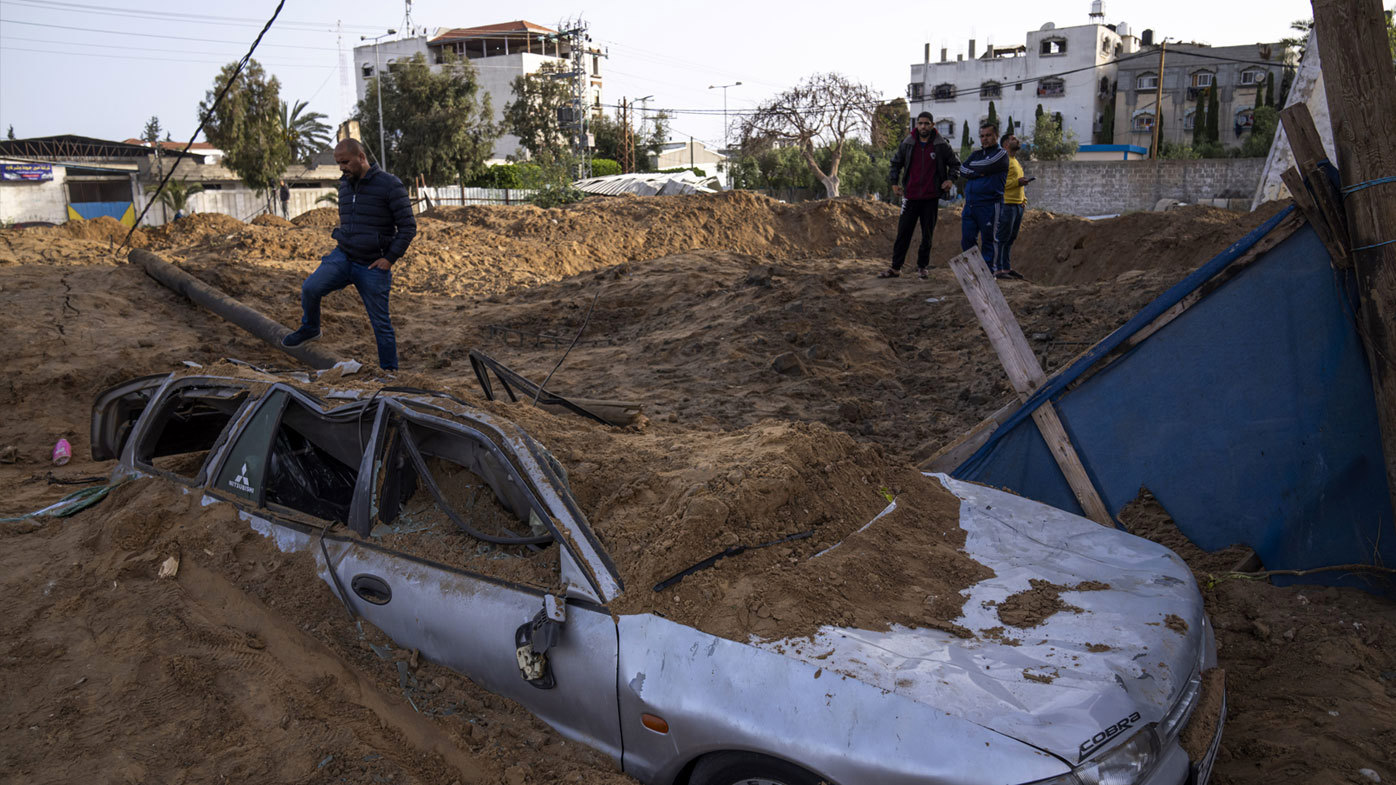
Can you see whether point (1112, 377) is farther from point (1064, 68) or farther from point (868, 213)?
point (1064, 68)

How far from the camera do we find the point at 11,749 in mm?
2787

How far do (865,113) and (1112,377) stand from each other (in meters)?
31.5

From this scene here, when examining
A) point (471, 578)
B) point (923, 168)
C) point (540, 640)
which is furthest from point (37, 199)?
point (540, 640)

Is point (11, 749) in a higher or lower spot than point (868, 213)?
lower

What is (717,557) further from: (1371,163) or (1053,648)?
(1371,163)

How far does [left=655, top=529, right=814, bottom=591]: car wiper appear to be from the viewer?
9.00ft

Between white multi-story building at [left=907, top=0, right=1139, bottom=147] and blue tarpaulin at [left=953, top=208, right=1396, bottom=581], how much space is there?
50755 millimetres

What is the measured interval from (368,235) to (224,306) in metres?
4.15

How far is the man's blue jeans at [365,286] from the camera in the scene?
7.19 m

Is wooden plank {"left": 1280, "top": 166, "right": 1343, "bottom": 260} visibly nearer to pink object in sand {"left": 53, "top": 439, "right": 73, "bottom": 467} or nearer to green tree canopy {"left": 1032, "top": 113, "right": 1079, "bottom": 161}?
pink object in sand {"left": 53, "top": 439, "right": 73, "bottom": 467}

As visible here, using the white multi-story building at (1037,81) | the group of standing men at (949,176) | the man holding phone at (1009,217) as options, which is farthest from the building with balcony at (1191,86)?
the group of standing men at (949,176)

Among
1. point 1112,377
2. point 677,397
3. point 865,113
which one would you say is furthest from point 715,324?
point 865,113

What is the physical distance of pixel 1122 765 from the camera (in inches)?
85.0

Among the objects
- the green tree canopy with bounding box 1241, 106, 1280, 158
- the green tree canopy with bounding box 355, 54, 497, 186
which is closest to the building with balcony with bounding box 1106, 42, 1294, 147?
the green tree canopy with bounding box 1241, 106, 1280, 158
